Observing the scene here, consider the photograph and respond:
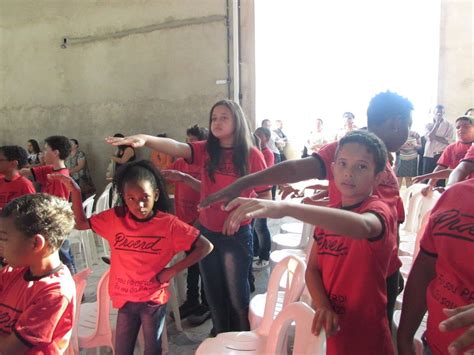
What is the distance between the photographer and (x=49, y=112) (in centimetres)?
813

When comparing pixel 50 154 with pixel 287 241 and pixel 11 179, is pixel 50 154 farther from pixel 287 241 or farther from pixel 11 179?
pixel 287 241

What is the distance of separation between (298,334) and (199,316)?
5.49 feet

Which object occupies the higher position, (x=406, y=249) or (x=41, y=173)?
(x=41, y=173)

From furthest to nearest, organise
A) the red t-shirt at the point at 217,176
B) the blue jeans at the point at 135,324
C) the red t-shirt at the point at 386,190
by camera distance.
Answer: the red t-shirt at the point at 217,176 → the blue jeans at the point at 135,324 → the red t-shirt at the point at 386,190

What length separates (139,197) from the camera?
189 cm

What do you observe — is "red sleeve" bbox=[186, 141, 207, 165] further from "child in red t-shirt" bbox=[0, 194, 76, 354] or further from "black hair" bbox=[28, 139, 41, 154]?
"black hair" bbox=[28, 139, 41, 154]

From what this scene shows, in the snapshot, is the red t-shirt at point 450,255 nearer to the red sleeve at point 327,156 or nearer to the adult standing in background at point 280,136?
the red sleeve at point 327,156

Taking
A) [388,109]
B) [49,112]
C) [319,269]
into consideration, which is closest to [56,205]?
[319,269]

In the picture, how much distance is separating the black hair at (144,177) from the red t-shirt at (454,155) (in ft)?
9.78

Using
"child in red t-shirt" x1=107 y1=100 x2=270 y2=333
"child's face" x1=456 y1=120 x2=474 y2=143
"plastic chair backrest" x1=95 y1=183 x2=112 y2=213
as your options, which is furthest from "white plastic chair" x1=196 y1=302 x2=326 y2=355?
"child's face" x1=456 y1=120 x2=474 y2=143

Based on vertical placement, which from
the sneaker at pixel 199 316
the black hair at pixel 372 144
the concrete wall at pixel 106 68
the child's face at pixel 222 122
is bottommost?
the sneaker at pixel 199 316

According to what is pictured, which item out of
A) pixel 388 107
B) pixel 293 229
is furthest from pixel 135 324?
pixel 293 229

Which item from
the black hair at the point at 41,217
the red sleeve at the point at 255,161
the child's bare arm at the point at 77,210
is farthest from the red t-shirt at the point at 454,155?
the black hair at the point at 41,217

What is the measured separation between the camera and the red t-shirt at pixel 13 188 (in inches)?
112
